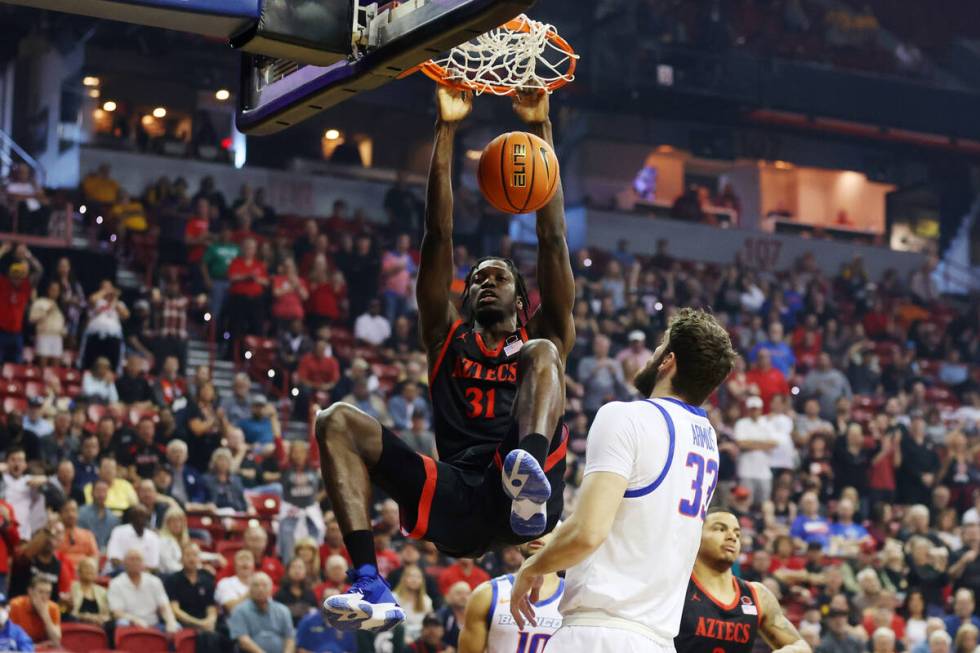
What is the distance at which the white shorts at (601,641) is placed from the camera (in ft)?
16.0

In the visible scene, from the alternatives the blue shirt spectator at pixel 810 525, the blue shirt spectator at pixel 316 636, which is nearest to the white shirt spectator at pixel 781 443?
the blue shirt spectator at pixel 810 525

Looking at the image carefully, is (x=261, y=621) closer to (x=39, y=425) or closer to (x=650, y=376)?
(x=39, y=425)

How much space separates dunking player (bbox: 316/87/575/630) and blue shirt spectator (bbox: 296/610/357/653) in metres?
5.79

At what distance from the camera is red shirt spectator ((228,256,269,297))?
1739 cm

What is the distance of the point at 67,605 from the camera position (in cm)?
1136

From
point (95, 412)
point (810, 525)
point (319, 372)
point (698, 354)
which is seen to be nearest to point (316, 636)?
point (95, 412)

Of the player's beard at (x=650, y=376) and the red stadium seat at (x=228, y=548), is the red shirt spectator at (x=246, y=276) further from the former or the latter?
the player's beard at (x=650, y=376)

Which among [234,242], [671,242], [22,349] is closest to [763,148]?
[671,242]

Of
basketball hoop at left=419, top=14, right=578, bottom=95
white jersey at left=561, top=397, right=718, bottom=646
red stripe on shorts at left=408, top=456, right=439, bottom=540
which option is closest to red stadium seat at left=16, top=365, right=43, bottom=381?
basketball hoop at left=419, top=14, right=578, bottom=95

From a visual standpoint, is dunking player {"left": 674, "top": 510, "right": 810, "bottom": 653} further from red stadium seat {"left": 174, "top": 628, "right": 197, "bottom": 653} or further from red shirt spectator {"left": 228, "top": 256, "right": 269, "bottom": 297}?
red shirt spectator {"left": 228, "top": 256, "right": 269, "bottom": 297}

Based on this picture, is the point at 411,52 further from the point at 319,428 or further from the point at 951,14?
the point at 951,14

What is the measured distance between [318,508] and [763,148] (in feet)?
61.5

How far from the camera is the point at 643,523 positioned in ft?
16.4

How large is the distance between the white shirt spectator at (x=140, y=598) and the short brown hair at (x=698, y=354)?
7499mm
